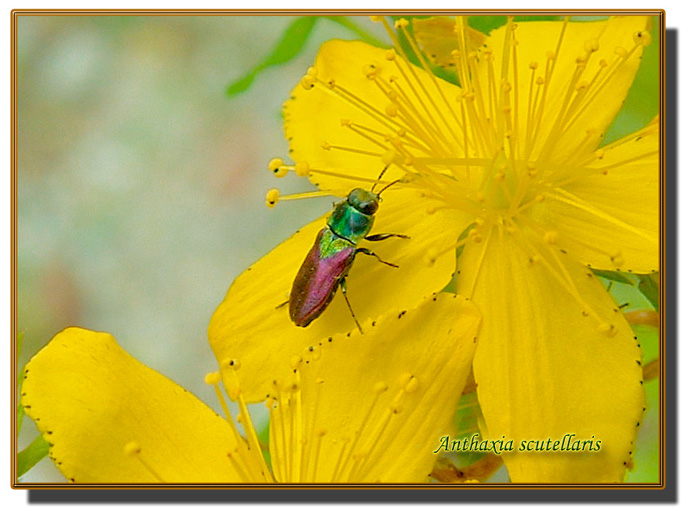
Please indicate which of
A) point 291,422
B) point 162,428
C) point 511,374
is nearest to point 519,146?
point 511,374

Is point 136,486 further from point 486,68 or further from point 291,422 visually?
point 486,68

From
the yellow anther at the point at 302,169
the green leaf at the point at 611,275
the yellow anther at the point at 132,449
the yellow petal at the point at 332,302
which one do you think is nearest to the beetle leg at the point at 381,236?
the yellow petal at the point at 332,302

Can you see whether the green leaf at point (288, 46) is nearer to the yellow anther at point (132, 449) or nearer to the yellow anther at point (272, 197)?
the yellow anther at point (272, 197)

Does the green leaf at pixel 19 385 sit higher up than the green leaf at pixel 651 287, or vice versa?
the green leaf at pixel 651 287

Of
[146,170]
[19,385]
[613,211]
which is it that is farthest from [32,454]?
[613,211]

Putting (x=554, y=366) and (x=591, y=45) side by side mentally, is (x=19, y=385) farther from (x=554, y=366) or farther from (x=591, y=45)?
(x=591, y=45)

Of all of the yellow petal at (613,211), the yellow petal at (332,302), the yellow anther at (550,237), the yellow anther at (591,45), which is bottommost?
the yellow petal at (332,302)
